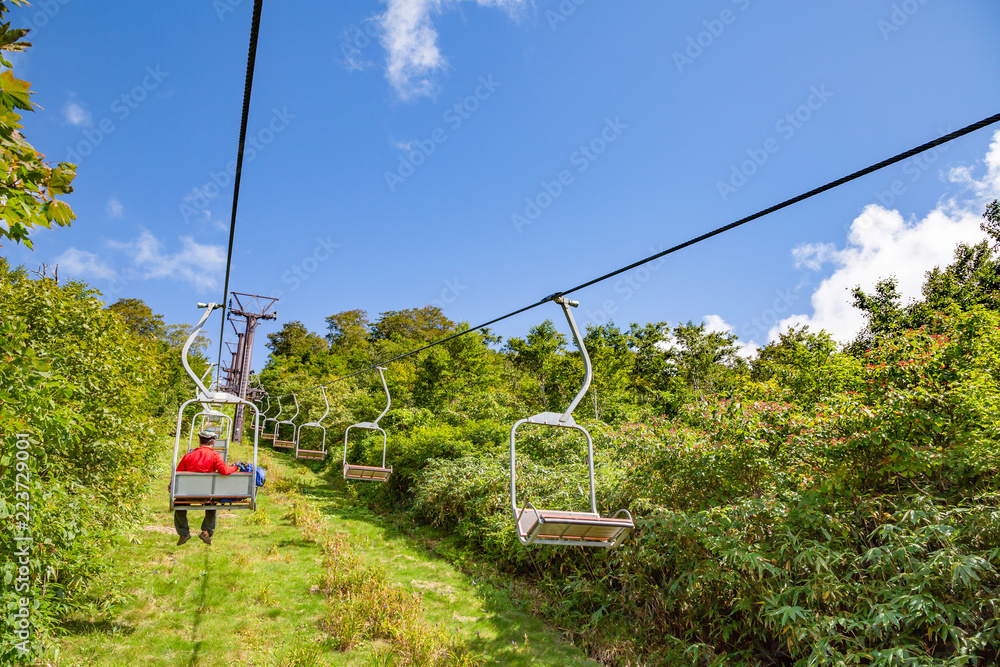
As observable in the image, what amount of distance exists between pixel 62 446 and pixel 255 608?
19.5ft

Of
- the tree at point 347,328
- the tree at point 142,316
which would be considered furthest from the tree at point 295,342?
the tree at point 142,316

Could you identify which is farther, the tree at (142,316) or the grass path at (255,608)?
the tree at (142,316)

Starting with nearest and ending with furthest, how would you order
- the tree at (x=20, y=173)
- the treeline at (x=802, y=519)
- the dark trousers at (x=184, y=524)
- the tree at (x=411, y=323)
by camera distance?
the tree at (x=20, y=173)
the treeline at (x=802, y=519)
the dark trousers at (x=184, y=524)
the tree at (x=411, y=323)

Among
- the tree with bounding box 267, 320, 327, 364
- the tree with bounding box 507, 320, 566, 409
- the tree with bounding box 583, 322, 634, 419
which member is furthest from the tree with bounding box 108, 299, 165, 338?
the tree with bounding box 583, 322, 634, 419

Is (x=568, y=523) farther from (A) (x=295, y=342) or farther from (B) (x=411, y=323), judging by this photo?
(A) (x=295, y=342)

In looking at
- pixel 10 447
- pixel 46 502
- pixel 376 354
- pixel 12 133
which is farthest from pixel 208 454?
pixel 376 354

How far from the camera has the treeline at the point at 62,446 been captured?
13.9ft

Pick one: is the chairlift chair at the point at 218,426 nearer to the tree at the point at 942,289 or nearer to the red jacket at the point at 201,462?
the red jacket at the point at 201,462

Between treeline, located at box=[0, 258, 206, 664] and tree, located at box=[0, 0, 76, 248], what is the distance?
0.71 metres

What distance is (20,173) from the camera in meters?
2.54

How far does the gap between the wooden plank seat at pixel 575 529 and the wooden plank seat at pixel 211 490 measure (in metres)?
3.29

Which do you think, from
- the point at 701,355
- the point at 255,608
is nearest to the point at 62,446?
the point at 255,608

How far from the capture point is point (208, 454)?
21.0 ft

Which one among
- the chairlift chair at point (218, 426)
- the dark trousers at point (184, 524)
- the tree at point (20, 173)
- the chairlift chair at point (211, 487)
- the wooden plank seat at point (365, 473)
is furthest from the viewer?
the wooden plank seat at point (365, 473)
